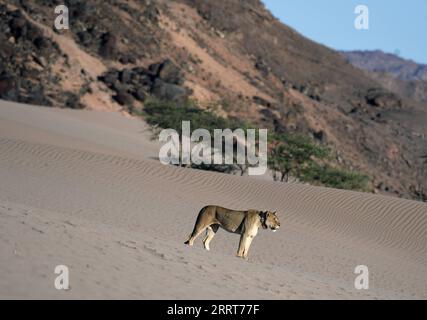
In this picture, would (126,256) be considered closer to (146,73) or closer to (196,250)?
(196,250)

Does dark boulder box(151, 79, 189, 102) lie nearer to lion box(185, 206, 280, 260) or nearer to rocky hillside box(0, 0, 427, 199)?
rocky hillside box(0, 0, 427, 199)

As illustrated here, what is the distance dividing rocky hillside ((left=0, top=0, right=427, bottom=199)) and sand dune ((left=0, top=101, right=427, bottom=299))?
1685 cm

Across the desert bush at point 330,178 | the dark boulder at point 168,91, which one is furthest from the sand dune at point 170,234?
the dark boulder at point 168,91

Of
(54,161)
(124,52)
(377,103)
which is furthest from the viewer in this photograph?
(377,103)

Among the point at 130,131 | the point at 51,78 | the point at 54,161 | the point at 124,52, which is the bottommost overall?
the point at 54,161

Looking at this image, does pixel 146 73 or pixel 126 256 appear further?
pixel 146 73

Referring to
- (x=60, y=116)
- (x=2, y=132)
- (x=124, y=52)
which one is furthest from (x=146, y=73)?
(x=2, y=132)

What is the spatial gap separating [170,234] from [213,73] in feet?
160

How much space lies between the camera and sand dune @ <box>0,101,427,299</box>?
28.2 feet

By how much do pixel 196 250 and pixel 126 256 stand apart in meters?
2.06

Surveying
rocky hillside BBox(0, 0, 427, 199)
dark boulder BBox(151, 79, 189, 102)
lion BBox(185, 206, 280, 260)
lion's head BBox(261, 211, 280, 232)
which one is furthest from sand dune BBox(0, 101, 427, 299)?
dark boulder BBox(151, 79, 189, 102)

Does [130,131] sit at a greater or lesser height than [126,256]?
greater
